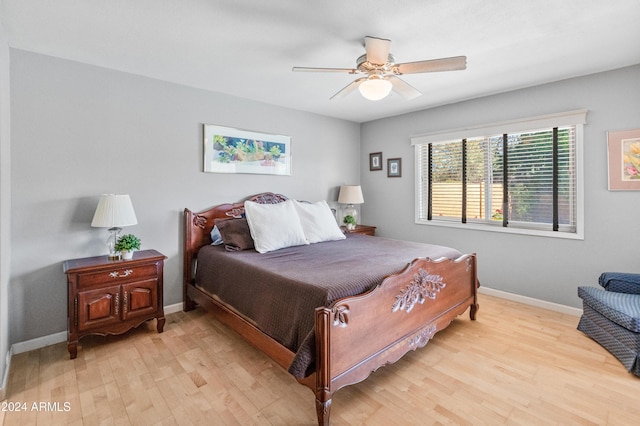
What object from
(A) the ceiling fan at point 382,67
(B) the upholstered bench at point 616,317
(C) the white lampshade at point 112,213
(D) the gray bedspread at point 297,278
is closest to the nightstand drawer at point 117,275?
(C) the white lampshade at point 112,213

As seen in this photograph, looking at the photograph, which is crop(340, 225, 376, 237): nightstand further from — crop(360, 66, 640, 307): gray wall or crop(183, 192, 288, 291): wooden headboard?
crop(183, 192, 288, 291): wooden headboard

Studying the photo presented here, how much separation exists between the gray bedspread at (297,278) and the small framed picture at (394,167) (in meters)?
1.61

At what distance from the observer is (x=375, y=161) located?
4.88 meters

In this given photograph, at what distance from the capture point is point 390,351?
6.59 ft

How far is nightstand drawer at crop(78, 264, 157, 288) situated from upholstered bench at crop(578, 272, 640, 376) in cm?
368

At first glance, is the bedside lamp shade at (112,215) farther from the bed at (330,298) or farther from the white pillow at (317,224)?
the white pillow at (317,224)

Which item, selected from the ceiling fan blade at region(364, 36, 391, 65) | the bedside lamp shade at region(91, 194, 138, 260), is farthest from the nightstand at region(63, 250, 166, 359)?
the ceiling fan blade at region(364, 36, 391, 65)

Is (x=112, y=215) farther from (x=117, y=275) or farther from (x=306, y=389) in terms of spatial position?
(x=306, y=389)

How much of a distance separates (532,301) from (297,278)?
9.41 ft

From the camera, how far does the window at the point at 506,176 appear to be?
315cm

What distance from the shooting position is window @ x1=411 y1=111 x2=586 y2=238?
315 centimetres

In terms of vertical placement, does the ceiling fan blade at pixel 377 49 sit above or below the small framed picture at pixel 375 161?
above

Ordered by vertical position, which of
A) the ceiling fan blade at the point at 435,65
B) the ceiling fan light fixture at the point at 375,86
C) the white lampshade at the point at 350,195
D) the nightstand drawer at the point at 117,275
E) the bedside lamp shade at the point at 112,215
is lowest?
the nightstand drawer at the point at 117,275

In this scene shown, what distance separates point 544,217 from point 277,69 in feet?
10.4
